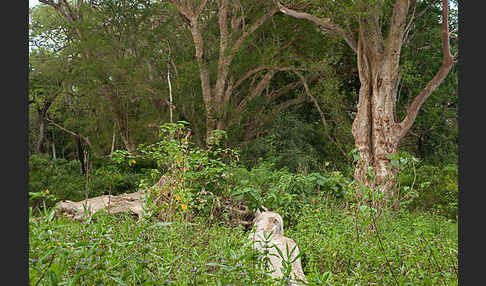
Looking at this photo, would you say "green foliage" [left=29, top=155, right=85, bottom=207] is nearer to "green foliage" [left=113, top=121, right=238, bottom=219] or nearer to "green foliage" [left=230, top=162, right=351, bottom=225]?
"green foliage" [left=113, top=121, right=238, bottom=219]

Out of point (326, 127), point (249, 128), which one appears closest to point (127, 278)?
point (326, 127)

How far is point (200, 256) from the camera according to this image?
2.45 m

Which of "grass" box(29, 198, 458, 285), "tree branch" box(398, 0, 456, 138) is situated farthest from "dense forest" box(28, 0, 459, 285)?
"grass" box(29, 198, 458, 285)

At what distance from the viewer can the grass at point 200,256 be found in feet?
5.89

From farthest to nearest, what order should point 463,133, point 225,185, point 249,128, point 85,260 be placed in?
1. point 249,128
2. point 225,185
3. point 85,260
4. point 463,133

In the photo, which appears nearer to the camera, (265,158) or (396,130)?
(396,130)

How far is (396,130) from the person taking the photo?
718 cm

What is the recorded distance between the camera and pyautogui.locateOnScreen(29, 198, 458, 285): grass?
1796 millimetres

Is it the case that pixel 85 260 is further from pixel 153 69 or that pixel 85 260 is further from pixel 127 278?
pixel 153 69

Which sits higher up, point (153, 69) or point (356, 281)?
point (153, 69)

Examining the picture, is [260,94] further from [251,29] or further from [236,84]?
[251,29]

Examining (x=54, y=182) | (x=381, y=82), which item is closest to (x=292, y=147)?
(x=381, y=82)

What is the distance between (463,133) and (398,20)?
22.0ft

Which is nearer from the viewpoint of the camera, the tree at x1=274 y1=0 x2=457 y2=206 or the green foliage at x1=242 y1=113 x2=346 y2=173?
the tree at x1=274 y1=0 x2=457 y2=206
